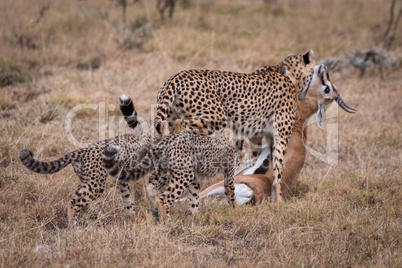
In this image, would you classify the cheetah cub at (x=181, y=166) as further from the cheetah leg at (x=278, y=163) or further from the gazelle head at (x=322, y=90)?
the gazelle head at (x=322, y=90)

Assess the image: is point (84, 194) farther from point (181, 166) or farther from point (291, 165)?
point (291, 165)

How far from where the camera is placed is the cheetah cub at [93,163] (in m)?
4.09

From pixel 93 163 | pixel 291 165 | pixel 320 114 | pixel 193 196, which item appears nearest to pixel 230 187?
pixel 193 196

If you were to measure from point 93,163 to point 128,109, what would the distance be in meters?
0.61

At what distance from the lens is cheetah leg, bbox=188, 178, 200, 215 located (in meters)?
4.57

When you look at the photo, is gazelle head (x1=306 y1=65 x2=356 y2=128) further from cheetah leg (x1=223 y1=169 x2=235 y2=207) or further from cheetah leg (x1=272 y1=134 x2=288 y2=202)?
cheetah leg (x1=223 y1=169 x2=235 y2=207)

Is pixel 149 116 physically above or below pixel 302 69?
below

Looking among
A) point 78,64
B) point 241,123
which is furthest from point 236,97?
point 78,64

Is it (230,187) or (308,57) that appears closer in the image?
(230,187)

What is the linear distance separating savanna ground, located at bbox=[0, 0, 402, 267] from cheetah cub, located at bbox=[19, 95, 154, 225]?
21 cm

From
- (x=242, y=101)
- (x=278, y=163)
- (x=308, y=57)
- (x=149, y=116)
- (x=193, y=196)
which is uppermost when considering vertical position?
(x=308, y=57)

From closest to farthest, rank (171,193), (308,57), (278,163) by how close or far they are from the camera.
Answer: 1. (171,193)
2. (278,163)
3. (308,57)

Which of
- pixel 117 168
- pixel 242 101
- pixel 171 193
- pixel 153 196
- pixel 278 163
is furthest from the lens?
pixel 278 163

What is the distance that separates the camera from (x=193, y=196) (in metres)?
4.62
